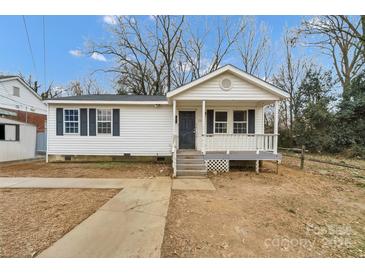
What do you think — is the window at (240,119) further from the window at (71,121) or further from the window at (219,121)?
the window at (71,121)

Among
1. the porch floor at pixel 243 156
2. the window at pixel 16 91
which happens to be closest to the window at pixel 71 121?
the porch floor at pixel 243 156

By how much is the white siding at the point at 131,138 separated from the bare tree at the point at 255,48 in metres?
16.0

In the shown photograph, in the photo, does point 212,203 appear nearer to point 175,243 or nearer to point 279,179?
point 175,243

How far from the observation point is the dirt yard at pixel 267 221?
2.97 m

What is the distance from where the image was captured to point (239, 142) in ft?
30.4

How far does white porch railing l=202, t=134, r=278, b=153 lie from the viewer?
8734 millimetres

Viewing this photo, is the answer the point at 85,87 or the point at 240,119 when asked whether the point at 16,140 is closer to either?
the point at 240,119

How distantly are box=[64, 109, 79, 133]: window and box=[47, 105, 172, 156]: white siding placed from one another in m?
0.26

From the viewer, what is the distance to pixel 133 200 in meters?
4.99

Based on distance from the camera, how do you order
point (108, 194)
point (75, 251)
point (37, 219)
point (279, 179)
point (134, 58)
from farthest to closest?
point (134, 58)
point (279, 179)
point (108, 194)
point (37, 219)
point (75, 251)

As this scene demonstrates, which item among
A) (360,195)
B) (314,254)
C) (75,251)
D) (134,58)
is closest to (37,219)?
(75,251)
